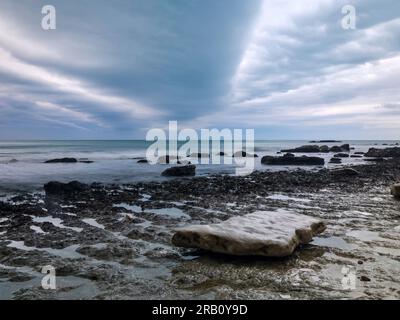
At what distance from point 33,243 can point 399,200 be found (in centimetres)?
1383

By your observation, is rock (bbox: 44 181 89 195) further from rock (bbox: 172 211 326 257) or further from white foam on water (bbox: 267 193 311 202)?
rock (bbox: 172 211 326 257)

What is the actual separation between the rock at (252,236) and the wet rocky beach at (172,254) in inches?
7.6

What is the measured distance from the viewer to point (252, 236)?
23.3 ft

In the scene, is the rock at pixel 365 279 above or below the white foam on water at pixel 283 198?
below

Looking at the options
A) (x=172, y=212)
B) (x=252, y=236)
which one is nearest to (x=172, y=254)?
(x=252, y=236)

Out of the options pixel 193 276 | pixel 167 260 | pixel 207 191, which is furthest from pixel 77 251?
pixel 207 191

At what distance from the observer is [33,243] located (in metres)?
8.41

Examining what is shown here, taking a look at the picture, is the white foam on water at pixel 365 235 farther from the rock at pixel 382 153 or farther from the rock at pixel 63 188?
the rock at pixel 382 153

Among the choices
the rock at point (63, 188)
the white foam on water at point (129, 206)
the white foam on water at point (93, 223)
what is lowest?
the white foam on water at point (93, 223)

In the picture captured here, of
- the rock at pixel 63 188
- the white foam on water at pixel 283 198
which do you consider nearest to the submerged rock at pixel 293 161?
the white foam on water at pixel 283 198

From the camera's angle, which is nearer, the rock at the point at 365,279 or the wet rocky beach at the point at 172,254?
the wet rocky beach at the point at 172,254

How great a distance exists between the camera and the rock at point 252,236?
692 cm

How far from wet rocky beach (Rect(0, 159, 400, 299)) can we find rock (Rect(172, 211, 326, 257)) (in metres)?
0.19
